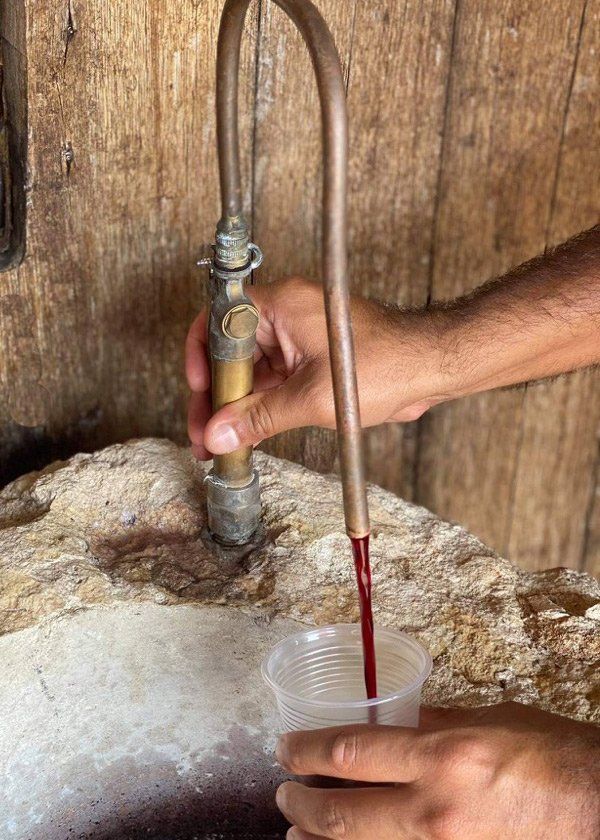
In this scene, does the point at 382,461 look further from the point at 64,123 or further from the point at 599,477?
the point at 64,123

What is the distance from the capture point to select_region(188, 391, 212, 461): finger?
144 centimetres

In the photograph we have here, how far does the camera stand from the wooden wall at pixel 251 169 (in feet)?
4.82

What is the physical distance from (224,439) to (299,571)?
193 mm

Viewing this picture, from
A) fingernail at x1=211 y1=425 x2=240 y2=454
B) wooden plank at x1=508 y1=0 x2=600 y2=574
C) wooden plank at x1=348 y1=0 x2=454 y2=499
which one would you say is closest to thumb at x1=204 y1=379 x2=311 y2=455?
fingernail at x1=211 y1=425 x2=240 y2=454

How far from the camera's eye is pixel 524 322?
1469 mm

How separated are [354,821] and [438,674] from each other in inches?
10.8

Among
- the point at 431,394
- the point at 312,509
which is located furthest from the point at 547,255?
the point at 312,509

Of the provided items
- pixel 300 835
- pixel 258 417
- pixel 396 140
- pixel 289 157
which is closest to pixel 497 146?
pixel 396 140

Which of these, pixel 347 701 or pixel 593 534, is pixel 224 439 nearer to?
pixel 347 701

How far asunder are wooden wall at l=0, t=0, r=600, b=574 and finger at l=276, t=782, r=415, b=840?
853mm

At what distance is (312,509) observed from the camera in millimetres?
1402

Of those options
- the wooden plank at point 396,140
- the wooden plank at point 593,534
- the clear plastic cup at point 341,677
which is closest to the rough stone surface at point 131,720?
the clear plastic cup at point 341,677

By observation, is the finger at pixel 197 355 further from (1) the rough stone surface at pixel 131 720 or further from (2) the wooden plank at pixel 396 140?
(2) the wooden plank at pixel 396 140

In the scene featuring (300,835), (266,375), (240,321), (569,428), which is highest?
(240,321)
